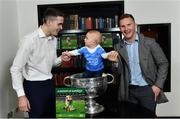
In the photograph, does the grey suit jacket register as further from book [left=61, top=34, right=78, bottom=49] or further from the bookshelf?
book [left=61, top=34, right=78, bottom=49]

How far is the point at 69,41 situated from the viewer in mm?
3459

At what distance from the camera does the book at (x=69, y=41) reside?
3.44 m

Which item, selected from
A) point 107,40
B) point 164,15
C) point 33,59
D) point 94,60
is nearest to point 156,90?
point 94,60

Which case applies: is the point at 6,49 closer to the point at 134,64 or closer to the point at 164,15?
the point at 134,64

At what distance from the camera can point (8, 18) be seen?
3.05 m

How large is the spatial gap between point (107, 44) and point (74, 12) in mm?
681

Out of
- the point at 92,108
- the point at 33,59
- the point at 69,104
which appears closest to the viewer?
the point at 69,104

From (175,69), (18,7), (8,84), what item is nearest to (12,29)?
(18,7)

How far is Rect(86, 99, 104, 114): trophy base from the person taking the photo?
1.71 meters

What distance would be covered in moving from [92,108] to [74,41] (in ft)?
5.98

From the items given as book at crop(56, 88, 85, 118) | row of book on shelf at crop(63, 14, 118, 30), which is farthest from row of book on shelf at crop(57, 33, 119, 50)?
book at crop(56, 88, 85, 118)

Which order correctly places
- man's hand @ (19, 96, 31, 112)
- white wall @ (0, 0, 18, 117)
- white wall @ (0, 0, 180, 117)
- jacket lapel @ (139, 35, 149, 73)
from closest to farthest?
man's hand @ (19, 96, 31, 112)
jacket lapel @ (139, 35, 149, 73)
white wall @ (0, 0, 18, 117)
white wall @ (0, 0, 180, 117)

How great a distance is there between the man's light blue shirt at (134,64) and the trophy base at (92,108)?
520 mm

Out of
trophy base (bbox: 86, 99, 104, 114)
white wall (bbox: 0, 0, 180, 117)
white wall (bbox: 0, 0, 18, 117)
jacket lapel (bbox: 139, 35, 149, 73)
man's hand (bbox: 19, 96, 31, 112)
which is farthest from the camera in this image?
white wall (bbox: 0, 0, 180, 117)
